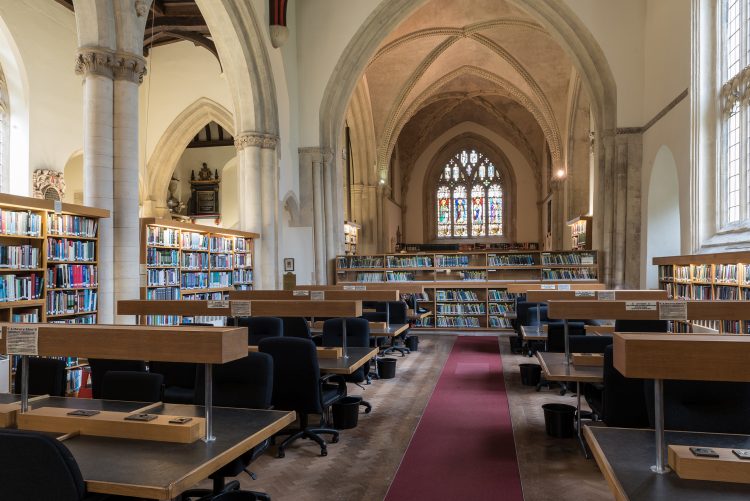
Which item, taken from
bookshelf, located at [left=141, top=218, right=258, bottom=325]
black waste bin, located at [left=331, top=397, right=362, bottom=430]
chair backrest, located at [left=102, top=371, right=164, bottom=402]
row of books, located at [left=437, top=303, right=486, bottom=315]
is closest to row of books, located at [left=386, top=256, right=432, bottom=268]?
row of books, located at [left=437, top=303, right=486, bottom=315]

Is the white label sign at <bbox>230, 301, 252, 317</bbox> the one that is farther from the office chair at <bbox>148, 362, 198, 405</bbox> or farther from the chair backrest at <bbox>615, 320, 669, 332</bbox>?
the chair backrest at <bbox>615, 320, 669, 332</bbox>

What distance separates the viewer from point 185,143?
59.4 feet

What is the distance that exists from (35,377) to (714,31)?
33.1ft

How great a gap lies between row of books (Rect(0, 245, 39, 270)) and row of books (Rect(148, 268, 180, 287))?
239 centimetres

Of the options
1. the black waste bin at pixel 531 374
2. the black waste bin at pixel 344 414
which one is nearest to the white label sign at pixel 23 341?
the black waste bin at pixel 344 414

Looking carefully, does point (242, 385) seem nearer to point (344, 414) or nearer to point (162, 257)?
point (344, 414)

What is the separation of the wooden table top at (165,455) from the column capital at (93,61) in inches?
227

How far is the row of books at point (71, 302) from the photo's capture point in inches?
251

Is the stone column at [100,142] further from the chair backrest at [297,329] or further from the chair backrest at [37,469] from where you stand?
the chair backrest at [37,469]

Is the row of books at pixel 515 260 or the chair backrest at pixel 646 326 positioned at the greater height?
the row of books at pixel 515 260

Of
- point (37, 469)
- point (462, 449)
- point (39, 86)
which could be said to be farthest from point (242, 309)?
point (39, 86)

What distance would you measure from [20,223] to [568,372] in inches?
219

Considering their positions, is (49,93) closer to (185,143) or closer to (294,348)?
(185,143)

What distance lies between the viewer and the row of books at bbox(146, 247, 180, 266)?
27.9 ft
